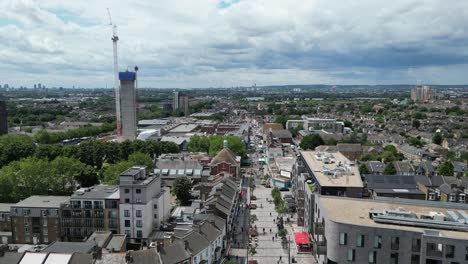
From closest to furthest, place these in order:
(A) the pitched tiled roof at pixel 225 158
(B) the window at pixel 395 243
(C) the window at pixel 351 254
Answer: (B) the window at pixel 395 243, (C) the window at pixel 351 254, (A) the pitched tiled roof at pixel 225 158

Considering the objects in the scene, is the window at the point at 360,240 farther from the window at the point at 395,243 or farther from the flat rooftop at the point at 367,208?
the window at the point at 395,243

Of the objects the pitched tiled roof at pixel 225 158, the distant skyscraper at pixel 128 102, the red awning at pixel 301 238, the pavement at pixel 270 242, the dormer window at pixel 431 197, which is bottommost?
the pavement at pixel 270 242

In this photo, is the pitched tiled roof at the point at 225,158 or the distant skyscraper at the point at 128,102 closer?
the pitched tiled roof at the point at 225,158

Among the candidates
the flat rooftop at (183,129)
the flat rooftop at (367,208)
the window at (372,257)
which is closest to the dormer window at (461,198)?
the flat rooftop at (367,208)

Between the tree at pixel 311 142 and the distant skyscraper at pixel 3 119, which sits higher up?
the distant skyscraper at pixel 3 119

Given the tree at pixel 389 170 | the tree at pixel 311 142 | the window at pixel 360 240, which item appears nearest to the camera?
the window at pixel 360 240

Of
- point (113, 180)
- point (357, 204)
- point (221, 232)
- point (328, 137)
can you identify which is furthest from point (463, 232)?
point (328, 137)

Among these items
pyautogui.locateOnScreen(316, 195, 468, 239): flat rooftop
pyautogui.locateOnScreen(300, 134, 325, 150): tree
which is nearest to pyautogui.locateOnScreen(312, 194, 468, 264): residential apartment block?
pyautogui.locateOnScreen(316, 195, 468, 239): flat rooftop

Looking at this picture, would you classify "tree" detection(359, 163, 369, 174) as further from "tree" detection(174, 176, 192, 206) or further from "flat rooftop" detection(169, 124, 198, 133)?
"flat rooftop" detection(169, 124, 198, 133)
